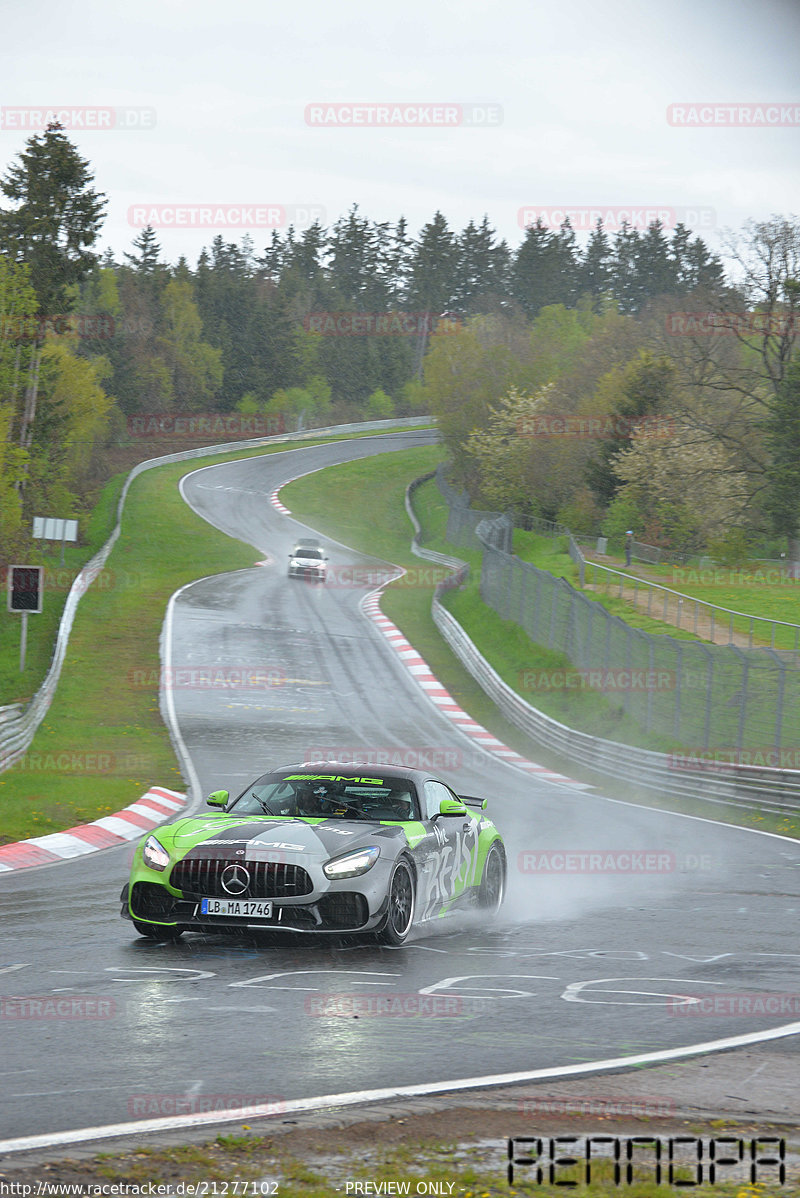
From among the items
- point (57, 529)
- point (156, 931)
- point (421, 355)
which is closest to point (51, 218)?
point (57, 529)

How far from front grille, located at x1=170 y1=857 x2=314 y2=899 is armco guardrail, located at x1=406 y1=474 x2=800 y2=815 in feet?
41.5

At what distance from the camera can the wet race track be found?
228 inches

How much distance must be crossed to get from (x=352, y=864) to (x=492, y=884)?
114 inches

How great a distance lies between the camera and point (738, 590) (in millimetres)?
44812

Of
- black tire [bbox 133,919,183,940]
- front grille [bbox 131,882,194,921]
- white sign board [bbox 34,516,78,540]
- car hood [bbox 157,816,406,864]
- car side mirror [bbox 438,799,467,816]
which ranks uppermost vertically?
white sign board [bbox 34,516,78,540]

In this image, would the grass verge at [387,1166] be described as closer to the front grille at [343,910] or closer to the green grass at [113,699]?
the front grille at [343,910]

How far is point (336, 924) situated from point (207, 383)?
119996mm

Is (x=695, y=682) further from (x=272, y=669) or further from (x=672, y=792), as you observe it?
(x=272, y=669)

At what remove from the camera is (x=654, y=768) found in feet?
75.8

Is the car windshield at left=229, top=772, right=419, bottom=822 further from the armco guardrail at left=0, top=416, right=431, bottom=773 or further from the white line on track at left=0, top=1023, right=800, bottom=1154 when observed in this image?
the armco guardrail at left=0, top=416, right=431, bottom=773

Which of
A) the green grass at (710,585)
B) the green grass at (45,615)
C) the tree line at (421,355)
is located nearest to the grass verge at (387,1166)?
the green grass at (45,615)

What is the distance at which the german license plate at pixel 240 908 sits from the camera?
28.6ft

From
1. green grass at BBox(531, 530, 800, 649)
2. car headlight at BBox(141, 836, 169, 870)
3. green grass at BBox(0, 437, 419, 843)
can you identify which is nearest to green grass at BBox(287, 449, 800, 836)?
green grass at BBox(531, 530, 800, 649)

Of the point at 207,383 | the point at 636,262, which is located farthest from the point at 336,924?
the point at 636,262
